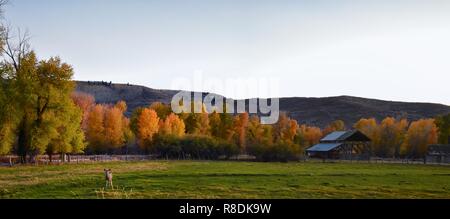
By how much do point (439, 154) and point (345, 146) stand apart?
17.6m

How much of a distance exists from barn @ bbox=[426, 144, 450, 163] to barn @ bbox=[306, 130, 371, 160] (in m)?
11.7

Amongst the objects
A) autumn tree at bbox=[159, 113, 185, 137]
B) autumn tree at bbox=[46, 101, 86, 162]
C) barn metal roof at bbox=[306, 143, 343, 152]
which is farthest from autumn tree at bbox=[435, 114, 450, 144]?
autumn tree at bbox=[46, 101, 86, 162]

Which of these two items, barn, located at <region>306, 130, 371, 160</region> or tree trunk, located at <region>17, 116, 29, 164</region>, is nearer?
tree trunk, located at <region>17, 116, 29, 164</region>

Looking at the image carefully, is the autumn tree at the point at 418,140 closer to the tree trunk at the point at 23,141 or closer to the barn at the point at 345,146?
the barn at the point at 345,146

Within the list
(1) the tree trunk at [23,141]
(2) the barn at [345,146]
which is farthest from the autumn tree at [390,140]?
(1) the tree trunk at [23,141]

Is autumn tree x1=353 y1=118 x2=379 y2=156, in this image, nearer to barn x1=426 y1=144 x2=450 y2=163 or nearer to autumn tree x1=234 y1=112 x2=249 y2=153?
barn x1=426 y1=144 x2=450 y2=163

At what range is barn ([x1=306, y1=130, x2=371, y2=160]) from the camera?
95.4 metres

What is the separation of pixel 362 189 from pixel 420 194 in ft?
12.0

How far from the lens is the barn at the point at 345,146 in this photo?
9538 centimetres

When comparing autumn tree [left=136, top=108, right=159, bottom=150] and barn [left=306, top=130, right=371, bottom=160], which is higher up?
autumn tree [left=136, top=108, right=159, bottom=150]

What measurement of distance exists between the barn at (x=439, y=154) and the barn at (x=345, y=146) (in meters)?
11.7
